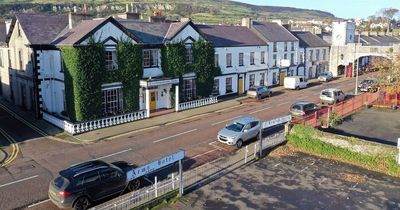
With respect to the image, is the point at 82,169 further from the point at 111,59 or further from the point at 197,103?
the point at 197,103

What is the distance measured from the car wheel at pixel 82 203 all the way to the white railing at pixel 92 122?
1343 cm

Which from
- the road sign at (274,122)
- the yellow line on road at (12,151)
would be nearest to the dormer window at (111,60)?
the yellow line on road at (12,151)

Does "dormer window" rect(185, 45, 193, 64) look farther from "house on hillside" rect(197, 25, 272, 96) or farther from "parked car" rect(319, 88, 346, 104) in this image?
"parked car" rect(319, 88, 346, 104)

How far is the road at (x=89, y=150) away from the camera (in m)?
17.9

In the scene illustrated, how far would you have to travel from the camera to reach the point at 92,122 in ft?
96.8

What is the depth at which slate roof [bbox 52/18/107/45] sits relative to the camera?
30038 millimetres

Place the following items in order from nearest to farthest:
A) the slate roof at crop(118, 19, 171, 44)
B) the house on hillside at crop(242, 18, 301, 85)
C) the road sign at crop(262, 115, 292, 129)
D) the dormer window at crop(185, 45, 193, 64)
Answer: the road sign at crop(262, 115, 292, 129)
the slate roof at crop(118, 19, 171, 44)
the dormer window at crop(185, 45, 193, 64)
the house on hillside at crop(242, 18, 301, 85)

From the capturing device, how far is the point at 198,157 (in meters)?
22.9

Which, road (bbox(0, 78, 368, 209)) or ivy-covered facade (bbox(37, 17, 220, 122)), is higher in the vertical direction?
ivy-covered facade (bbox(37, 17, 220, 122))

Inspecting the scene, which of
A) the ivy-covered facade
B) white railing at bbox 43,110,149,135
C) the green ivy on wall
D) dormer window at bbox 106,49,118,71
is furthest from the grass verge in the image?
dormer window at bbox 106,49,118,71

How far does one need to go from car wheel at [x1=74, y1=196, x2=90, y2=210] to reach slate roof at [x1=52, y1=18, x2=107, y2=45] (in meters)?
17.2

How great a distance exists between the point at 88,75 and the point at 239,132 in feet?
44.3

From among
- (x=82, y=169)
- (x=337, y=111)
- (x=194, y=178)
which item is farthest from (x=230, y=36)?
(x=82, y=169)

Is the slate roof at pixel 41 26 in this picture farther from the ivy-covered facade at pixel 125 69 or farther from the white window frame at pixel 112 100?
the white window frame at pixel 112 100
